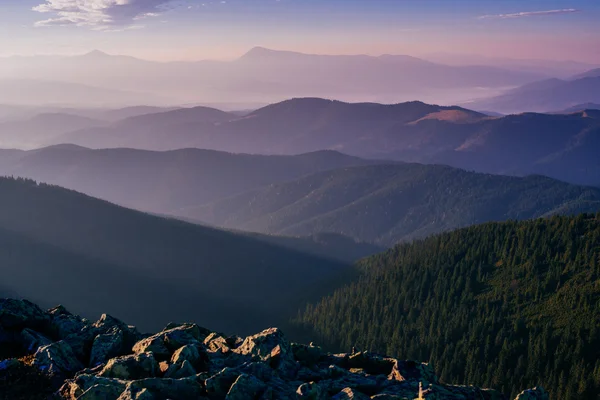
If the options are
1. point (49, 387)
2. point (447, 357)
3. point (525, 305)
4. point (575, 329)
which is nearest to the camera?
point (49, 387)

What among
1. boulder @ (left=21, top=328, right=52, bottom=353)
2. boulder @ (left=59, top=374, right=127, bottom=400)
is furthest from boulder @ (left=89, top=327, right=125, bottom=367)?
boulder @ (left=59, top=374, right=127, bottom=400)

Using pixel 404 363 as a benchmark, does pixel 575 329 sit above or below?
below

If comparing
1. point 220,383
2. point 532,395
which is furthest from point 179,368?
point 532,395

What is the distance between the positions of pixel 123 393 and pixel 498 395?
27.3 m

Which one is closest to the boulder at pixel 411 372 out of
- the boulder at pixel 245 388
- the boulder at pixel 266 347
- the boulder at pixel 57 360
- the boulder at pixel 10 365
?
the boulder at pixel 266 347

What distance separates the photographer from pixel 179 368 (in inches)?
1345

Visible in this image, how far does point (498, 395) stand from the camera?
37000 mm

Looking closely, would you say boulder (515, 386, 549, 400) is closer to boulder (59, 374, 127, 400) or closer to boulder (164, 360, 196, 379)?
boulder (164, 360, 196, 379)

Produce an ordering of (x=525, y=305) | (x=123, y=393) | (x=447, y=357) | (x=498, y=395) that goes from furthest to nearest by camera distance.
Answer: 1. (x=525, y=305)
2. (x=447, y=357)
3. (x=498, y=395)
4. (x=123, y=393)

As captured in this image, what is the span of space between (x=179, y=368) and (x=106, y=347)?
8.79m

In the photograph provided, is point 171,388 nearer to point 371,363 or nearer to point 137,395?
point 137,395

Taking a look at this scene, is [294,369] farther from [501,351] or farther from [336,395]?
[501,351]

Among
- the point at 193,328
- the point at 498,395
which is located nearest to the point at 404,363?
the point at 498,395

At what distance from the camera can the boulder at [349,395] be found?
106 feet
